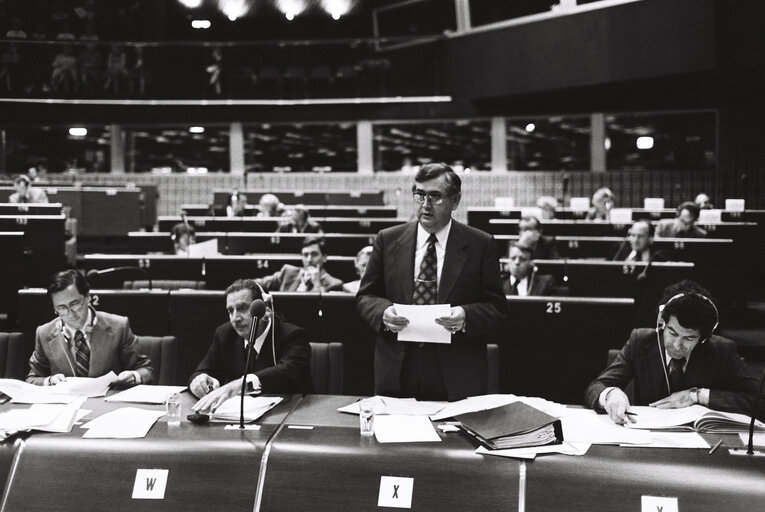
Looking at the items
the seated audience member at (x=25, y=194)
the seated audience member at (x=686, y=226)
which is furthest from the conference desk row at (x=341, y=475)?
the seated audience member at (x=25, y=194)

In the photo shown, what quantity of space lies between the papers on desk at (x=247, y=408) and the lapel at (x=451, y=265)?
0.75m

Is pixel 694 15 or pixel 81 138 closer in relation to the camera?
pixel 694 15

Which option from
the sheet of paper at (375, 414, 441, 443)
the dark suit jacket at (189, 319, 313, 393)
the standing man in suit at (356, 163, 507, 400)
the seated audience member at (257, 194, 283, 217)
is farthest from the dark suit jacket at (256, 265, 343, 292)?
the seated audience member at (257, 194, 283, 217)

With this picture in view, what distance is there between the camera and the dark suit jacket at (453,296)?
3162 mm

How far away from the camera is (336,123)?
15.6m

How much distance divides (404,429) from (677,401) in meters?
0.99

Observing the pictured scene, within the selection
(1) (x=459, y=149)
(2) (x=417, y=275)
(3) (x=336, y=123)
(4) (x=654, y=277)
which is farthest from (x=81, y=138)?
(2) (x=417, y=275)

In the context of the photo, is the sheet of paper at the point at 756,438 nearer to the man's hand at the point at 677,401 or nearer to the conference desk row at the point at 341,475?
the conference desk row at the point at 341,475

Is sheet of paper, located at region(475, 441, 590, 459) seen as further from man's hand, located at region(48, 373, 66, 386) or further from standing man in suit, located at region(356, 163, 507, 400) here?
man's hand, located at region(48, 373, 66, 386)

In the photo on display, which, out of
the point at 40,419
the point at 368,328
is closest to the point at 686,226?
the point at 368,328

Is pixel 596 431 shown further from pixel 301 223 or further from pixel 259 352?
pixel 301 223

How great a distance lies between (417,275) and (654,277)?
357 centimetres

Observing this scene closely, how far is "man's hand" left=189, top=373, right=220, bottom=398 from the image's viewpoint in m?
3.06

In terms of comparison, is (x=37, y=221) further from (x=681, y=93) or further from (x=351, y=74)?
(x=681, y=93)
